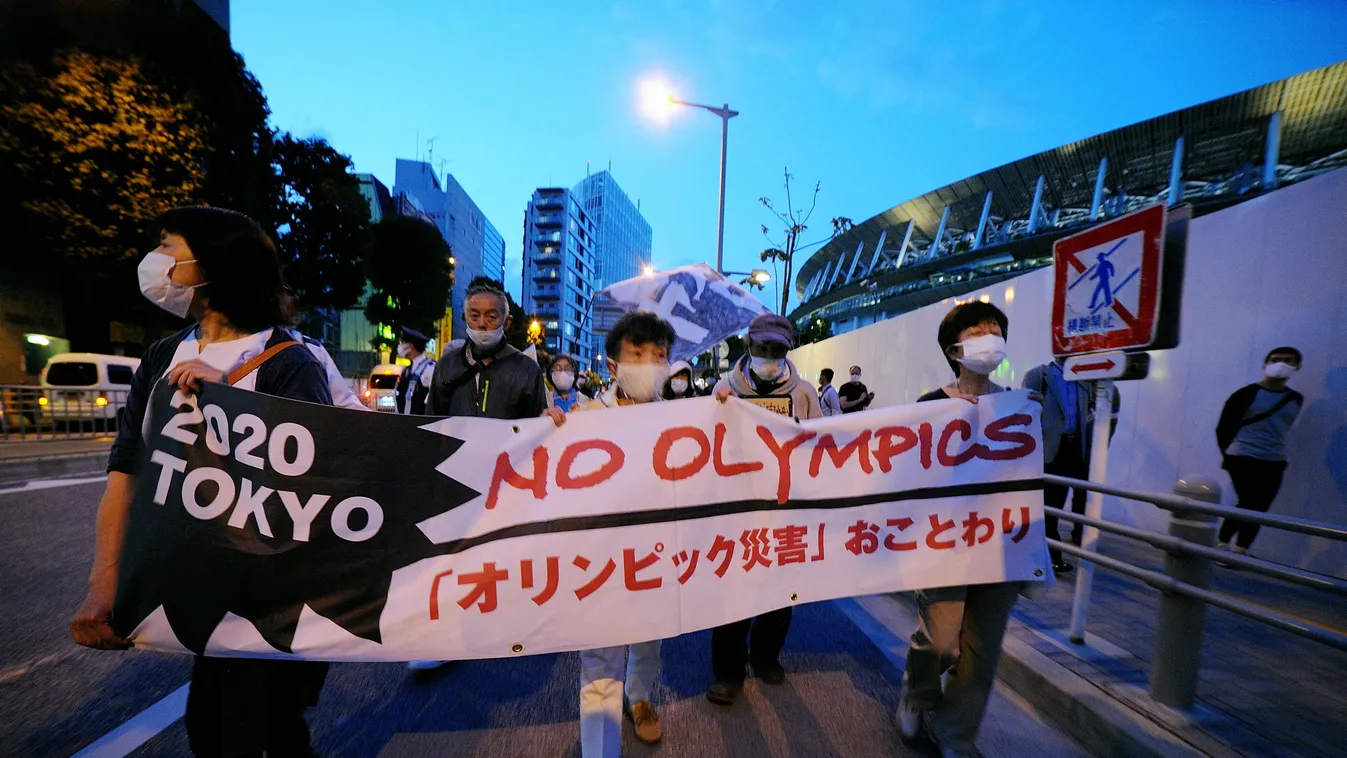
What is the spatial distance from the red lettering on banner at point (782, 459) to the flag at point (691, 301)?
13.1ft

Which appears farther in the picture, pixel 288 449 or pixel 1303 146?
pixel 1303 146

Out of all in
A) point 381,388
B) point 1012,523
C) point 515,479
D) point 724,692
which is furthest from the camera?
point 381,388

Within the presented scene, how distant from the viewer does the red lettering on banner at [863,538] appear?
7.83ft

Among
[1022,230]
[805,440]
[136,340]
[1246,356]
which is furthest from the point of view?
[1022,230]

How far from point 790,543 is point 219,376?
6.61 ft

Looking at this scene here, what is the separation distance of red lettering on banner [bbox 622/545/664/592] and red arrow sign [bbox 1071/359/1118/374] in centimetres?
266

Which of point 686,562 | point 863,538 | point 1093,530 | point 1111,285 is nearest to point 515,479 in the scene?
point 686,562

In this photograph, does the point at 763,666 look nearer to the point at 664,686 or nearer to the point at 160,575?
the point at 664,686

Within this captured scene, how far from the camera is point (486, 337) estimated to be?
293 cm

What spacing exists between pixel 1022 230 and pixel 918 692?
125 ft

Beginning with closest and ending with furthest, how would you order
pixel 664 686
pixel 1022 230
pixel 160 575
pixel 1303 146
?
pixel 160 575 → pixel 664 686 → pixel 1303 146 → pixel 1022 230

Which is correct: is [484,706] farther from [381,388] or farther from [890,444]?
[381,388]

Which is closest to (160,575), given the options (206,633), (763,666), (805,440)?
(206,633)

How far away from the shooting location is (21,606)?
346 cm
